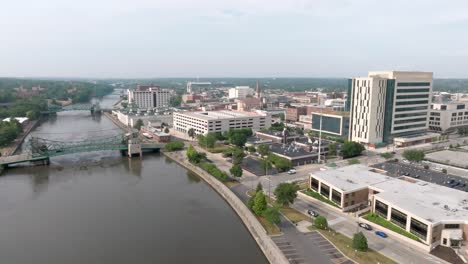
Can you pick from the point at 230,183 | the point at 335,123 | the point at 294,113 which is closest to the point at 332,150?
the point at 335,123

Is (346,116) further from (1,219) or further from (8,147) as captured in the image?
(8,147)

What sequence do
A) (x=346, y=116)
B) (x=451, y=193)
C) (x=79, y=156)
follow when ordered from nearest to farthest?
(x=451, y=193) → (x=79, y=156) → (x=346, y=116)

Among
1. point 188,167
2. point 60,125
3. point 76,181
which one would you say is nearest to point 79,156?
point 76,181

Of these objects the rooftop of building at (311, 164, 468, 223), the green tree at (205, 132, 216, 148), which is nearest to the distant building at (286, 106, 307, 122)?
the green tree at (205, 132, 216, 148)

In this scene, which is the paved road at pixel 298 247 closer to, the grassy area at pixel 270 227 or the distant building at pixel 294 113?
the grassy area at pixel 270 227

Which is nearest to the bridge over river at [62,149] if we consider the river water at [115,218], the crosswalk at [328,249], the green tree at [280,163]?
the river water at [115,218]

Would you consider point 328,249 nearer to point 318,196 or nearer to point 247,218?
point 247,218

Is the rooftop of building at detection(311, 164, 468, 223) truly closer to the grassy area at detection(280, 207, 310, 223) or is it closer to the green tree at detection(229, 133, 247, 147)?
the grassy area at detection(280, 207, 310, 223)
